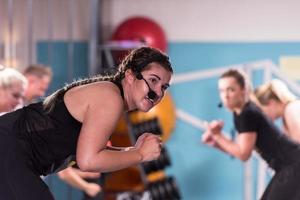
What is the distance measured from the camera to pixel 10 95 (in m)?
2.49

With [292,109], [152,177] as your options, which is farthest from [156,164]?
[292,109]

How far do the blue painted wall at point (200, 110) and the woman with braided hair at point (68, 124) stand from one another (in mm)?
2914

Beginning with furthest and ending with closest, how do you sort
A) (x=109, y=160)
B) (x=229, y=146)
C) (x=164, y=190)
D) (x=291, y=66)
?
(x=291, y=66) < (x=164, y=190) < (x=229, y=146) < (x=109, y=160)

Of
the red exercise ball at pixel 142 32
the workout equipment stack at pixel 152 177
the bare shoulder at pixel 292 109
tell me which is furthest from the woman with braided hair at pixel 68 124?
the red exercise ball at pixel 142 32

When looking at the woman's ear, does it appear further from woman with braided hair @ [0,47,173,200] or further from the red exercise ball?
the red exercise ball

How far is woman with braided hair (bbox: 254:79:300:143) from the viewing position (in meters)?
2.65

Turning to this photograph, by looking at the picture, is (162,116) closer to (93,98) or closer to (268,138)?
(268,138)

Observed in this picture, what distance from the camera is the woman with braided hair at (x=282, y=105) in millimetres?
2648

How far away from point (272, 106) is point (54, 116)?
4.76 feet

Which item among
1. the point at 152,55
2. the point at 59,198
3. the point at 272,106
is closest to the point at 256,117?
the point at 272,106

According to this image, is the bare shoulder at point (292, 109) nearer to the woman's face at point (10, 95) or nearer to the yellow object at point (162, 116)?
the woman's face at point (10, 95)

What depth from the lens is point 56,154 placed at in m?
1.82

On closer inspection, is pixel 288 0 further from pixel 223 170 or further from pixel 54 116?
pixel 54 116

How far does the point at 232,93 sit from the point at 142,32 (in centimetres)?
167
